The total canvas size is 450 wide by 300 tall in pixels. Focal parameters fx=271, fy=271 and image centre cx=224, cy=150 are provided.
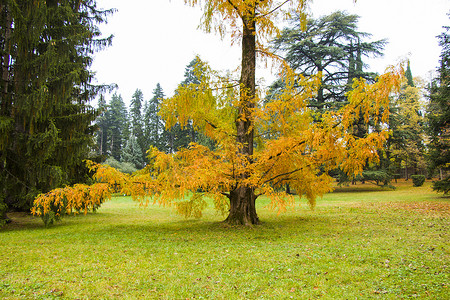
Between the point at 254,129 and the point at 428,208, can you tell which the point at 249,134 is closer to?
the point at 254,129

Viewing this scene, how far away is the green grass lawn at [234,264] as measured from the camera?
3.39m

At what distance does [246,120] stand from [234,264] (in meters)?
4.46

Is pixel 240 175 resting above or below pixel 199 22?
below

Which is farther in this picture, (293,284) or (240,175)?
(240,175)

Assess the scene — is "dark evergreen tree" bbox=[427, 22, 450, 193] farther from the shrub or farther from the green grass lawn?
the shrub

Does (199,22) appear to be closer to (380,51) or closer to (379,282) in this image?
(379,282)

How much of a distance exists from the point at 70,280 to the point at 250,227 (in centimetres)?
494

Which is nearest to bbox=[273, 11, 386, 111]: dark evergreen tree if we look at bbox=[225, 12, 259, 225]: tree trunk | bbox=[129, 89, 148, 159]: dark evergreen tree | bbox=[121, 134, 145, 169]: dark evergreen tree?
bbox=[225, 12, 259, 225]: tree trunk

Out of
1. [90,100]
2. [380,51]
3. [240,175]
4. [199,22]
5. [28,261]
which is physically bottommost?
[28,261]

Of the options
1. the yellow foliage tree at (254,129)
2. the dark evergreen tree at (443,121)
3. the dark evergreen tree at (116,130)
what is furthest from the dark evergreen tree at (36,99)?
the dark evergreen tree at (116,130)

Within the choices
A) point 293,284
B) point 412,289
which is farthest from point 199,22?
point 412,289

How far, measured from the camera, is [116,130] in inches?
2048

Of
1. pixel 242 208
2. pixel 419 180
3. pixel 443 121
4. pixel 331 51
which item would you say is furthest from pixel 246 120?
pixel 419 180

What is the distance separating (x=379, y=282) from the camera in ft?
11.6
